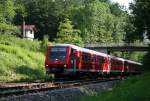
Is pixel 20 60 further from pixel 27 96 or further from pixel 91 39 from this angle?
pixel 91 39

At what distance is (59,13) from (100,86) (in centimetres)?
10227

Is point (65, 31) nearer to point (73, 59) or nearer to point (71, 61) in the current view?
point (73, 59)

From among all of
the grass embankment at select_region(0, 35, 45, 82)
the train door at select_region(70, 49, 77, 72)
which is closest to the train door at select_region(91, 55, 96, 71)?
the grass embankment at select_region(0, 35, 45, 82)

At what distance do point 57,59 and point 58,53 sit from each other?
0.52 metres

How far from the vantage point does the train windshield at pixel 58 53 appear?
117 feet

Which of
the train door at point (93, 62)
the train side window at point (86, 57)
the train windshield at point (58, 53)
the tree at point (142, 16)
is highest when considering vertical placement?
the tree at point (142, 16)

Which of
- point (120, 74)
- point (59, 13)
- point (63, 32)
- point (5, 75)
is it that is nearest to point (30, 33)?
point (59, 13)

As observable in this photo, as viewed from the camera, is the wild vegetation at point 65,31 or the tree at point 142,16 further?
the tree at point 142,16

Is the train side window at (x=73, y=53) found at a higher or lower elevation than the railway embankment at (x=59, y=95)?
higher

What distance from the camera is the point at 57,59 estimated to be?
35938 mm

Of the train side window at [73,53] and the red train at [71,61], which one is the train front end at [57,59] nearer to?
the red train at [71,61]

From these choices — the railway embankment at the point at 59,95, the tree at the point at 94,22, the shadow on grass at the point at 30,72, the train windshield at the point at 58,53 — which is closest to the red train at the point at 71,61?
the train windshield at the point at 58,53

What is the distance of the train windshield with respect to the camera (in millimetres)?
35784

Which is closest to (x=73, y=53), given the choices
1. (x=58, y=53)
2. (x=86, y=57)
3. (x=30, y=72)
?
(x=58, y=53)
